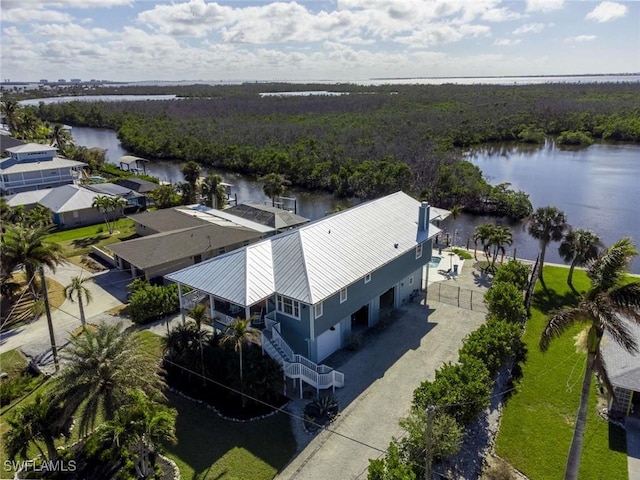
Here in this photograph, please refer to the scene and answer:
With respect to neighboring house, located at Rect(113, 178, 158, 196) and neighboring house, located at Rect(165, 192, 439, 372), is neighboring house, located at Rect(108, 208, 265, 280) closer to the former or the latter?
neighboring house, located at Rect(165, 192, 439, 372)

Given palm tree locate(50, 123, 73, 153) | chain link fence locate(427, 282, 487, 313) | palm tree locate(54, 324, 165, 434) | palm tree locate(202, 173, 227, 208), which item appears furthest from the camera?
palm tree locate(50, 123, 73, 153)

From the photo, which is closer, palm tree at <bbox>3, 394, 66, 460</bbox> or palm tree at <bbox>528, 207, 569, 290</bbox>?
Result: palm tree at <bbox>3, 394, 66, 460</bbox>

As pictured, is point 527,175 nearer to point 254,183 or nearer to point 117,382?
point 254,183

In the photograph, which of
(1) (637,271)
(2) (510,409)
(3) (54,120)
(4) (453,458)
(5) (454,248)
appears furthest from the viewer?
(3) (54,120)

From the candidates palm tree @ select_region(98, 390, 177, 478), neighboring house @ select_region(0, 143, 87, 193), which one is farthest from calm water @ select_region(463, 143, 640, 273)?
neighboring house @ select_region(0, 143, 87, 193)

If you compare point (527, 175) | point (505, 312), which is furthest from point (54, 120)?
point (505, 312)

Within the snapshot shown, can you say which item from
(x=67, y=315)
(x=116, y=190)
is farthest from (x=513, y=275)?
(x=116, y=190)
